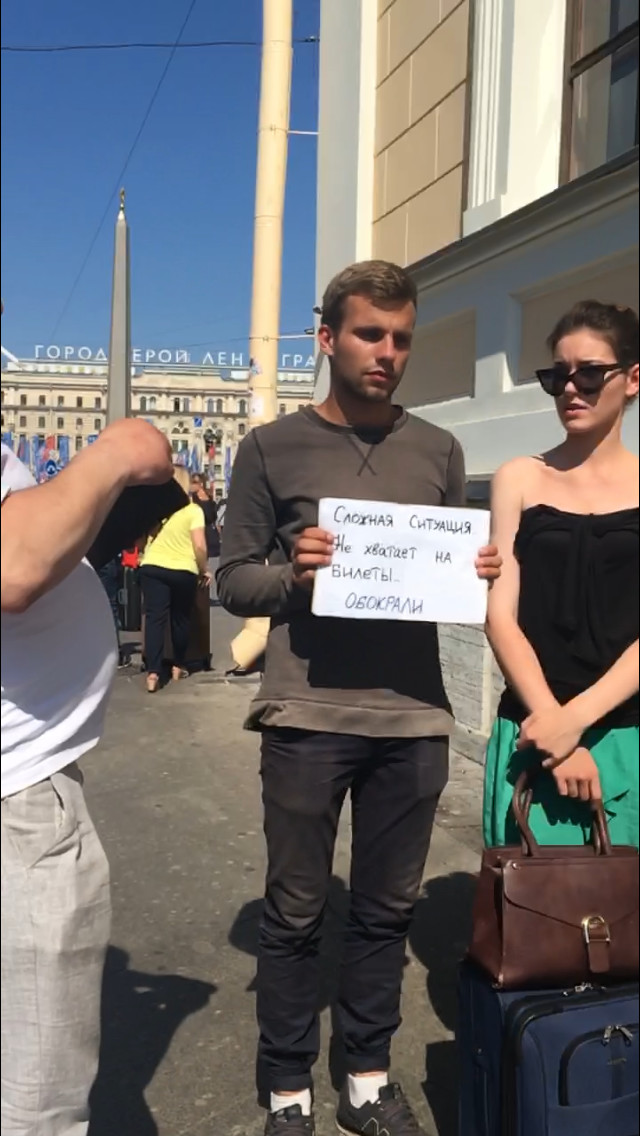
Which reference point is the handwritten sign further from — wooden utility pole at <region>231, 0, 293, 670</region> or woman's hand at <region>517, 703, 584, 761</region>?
wooden utility pole at <region>231, 0, 293, 670</region>

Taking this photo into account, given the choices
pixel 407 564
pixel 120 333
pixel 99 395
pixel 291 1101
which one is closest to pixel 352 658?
pixel 407 564

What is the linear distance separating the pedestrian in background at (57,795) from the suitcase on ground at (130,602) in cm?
796

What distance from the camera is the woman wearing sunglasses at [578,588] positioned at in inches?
73.4

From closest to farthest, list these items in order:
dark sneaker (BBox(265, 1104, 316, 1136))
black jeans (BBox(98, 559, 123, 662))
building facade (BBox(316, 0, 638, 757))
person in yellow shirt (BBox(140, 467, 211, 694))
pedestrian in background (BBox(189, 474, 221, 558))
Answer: building facade (BBox(316, 0, 638, 757)) → dark sneaker (BBox(265, 1104, 316, 1136)) → person in yellow shirt (BBox(140, 467, 211, 694)) → black jeans (BBox(98, 559, 123, 662)) → pedestrian in background (BBox(189, 474, 221, 558))

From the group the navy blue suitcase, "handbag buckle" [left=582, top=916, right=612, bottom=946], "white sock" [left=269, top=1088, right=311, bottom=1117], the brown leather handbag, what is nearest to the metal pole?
the brown leather handbag

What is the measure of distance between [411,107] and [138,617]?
755cm

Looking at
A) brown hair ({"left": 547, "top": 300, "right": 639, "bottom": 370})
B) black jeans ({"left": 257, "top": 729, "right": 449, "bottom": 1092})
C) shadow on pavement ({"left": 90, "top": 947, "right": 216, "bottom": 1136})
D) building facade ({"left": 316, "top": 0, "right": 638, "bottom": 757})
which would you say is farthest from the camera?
shadow on pavement ({"left": 90, "top": 947, "right": 216, "bottom": 1136})

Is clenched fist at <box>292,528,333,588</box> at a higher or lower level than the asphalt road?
higher

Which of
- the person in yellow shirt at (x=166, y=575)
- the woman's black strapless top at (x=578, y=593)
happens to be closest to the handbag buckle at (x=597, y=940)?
the woman's black strapless top at (x=578, y=593)

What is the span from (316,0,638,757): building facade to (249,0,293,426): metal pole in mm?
196

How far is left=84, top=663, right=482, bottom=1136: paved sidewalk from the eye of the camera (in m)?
2.62

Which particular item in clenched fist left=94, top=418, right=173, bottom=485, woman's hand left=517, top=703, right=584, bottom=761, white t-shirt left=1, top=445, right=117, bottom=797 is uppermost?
clenched fist left=94, top=418, right=173, bottom=485

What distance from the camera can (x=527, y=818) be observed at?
204cm

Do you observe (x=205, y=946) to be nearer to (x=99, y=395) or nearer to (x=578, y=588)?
(x=99, y=395)
